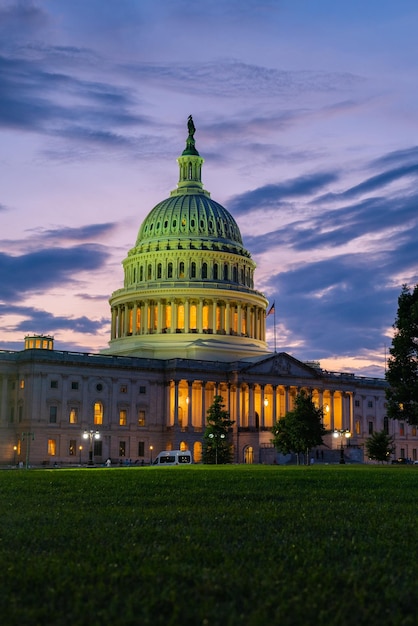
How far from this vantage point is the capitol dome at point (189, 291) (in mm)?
155250

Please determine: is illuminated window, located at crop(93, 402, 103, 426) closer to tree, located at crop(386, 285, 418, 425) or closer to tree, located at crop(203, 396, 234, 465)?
tree, located at crop(203, 396, 234, 465)

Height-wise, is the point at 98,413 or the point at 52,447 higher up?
the point at 98,413

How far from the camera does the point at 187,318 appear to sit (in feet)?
518

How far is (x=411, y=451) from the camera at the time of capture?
17488 centimetres

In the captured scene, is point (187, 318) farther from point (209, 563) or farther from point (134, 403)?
point (209, 563)

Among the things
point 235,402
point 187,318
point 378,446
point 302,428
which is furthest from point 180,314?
point 302,428

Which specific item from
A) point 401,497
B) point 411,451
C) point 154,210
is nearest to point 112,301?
point 154,210

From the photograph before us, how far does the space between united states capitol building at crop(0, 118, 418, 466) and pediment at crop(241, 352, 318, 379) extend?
0.21m

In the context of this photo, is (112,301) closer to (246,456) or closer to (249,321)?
(249,321)

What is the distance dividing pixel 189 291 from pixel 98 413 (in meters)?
33.3

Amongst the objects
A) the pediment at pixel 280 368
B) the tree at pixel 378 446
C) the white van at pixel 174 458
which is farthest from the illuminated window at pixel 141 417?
the tree at pixel 378 446

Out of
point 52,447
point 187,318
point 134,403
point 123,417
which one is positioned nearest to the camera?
point 52,447

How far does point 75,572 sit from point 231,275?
153476mm

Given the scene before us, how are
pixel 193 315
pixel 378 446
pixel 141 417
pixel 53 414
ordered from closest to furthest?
1. pixel 378 446
2. pixel 53 414
3. pixel 141 417
4. pixel 193 315
